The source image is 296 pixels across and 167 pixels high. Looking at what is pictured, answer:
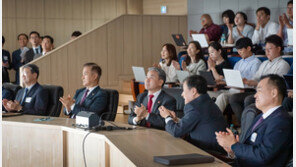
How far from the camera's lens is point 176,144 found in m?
3.10

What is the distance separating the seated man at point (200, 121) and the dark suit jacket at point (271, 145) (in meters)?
0.51

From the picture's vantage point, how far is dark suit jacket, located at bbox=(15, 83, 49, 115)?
5293 millimetres

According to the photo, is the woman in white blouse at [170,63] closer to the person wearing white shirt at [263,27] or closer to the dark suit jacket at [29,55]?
the person wearing white shirt at [263,27]

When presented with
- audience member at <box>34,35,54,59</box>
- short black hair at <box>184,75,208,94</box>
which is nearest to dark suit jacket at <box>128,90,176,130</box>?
short black hair at <box>184,75,208,94</box>

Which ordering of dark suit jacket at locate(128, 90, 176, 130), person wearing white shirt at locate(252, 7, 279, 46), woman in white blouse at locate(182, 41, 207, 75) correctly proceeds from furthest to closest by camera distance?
person wearing white shirt at locate(252, 7, 279, 46), woman in white blouse at locate(182, 41, 207, 75), dark suit jacket at locate(128, 90, 176, 130)

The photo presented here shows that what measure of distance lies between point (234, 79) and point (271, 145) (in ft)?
10.6

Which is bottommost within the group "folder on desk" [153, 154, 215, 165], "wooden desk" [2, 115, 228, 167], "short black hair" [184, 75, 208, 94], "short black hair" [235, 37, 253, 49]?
"wooden desk" [2, 115, 228, 167]

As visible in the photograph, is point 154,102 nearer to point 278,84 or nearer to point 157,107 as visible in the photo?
point 157,107

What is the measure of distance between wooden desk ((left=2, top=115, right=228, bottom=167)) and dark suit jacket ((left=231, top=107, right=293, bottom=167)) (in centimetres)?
29

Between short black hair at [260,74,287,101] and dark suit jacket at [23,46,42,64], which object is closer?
short black hair at [260,74,287,101]

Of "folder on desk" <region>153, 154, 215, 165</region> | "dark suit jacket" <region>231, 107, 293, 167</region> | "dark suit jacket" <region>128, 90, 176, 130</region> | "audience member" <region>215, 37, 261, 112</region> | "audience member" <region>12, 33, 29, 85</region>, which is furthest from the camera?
"audience member" <region>12, 33, 29, 85</region>

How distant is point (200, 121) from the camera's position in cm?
350

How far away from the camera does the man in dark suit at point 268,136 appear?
9.32 feet

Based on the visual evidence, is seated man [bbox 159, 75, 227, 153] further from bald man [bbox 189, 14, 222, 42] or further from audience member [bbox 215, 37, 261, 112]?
bald man [bbox 189, 14, 222, 42]
